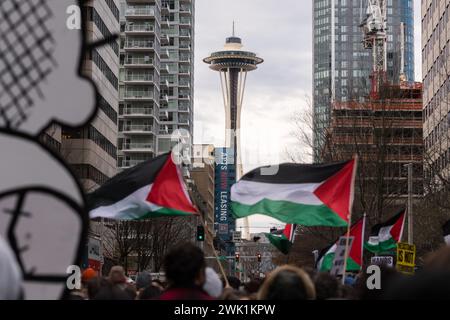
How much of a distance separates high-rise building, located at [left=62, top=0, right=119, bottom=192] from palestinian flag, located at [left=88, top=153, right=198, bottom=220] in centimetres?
4988

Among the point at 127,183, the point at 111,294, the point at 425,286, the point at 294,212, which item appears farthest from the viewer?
the point at 294,212

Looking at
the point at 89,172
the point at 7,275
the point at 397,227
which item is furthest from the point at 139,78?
the point at 7,275

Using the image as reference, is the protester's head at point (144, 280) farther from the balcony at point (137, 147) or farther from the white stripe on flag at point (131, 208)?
the balcony at point (137, 147)

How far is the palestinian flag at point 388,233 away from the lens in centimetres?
2200

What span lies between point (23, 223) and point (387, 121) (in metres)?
39.7

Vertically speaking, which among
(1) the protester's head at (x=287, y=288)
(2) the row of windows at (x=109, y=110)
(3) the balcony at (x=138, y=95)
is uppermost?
(3) the balcony at (x=138, y=95)

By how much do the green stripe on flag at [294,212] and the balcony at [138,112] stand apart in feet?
344

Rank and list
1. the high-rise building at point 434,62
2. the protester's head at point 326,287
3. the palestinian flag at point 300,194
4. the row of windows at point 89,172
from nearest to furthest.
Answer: the protester's head at point 326,287
the palestinian flag at point 300,194
the high-rise building at point 434,62
the row of windows at point 89,172

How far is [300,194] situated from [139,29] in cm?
10800

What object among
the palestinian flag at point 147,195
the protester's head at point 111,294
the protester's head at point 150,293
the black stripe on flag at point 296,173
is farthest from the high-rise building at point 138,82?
the protester's head at point 111,294

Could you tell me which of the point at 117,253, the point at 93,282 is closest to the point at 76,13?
the point at 93,282

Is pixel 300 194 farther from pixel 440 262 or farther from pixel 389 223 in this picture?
pixel 389 223

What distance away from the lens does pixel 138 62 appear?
120 metres
